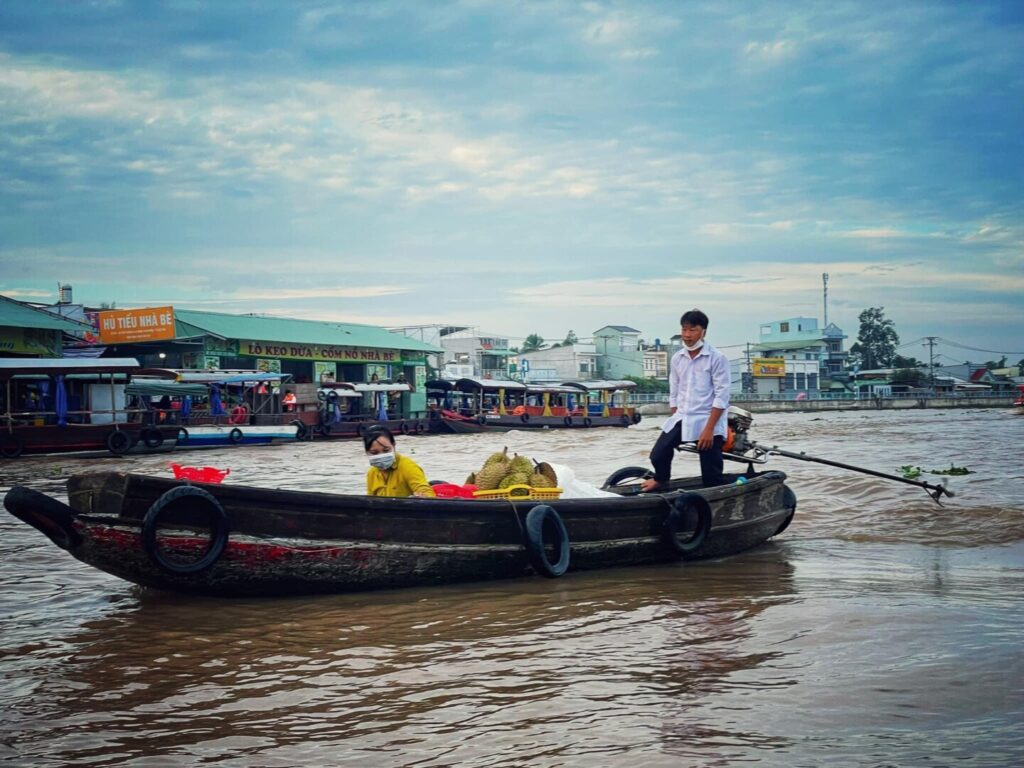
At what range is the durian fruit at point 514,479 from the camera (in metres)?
5.92

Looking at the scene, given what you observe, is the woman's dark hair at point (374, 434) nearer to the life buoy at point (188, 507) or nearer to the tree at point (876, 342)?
the life buoy at point (188, 507)

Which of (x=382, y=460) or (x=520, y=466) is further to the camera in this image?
(x=520, y=466)

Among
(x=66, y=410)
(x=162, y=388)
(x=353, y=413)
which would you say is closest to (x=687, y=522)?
(x=66, y=410)

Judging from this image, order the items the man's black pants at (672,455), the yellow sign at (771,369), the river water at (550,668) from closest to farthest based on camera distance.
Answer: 1. the river water at (550,668)
2. the man's black pants at (672,455)
3. the yellow sign at (771,369)

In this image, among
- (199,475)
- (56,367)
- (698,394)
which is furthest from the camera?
(56,367)

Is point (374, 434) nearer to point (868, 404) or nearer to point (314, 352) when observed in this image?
point (314, 352)

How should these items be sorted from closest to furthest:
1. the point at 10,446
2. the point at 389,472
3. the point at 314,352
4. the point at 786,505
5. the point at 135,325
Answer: the point at 389,472
the point at 786,505
the point at 10,446
the point at 135,325
the point at 314,352

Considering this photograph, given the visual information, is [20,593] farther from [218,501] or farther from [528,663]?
[528,663]

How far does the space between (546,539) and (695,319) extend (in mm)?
1821

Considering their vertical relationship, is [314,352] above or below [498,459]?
above

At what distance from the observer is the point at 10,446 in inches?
782

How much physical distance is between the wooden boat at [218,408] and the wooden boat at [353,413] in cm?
142

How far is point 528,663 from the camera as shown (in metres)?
3.90

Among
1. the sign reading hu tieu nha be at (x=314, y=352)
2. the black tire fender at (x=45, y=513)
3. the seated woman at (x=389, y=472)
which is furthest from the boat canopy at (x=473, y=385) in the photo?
the black tire fender at (x=45, y=513)
